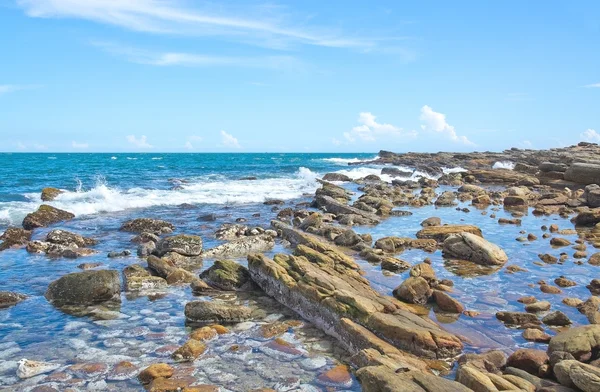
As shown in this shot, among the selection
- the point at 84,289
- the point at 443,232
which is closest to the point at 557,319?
the point at 443,232

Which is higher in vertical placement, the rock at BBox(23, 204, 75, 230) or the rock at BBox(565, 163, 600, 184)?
the rock at BBox(565, 163, 600, 184)

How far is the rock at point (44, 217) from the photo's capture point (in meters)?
21.0

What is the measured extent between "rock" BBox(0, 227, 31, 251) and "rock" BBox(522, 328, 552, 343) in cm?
1655

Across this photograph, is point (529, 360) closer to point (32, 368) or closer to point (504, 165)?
point (32, 368)

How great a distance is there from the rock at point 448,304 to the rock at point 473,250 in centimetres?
466

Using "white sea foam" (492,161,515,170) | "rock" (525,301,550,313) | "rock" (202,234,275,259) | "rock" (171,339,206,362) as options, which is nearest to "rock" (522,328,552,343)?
"rock" (525,301,550,313)

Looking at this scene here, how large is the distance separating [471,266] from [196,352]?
374 inches

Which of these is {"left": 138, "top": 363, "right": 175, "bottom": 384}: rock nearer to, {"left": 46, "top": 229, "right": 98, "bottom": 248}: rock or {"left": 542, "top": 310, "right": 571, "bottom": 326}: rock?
{"left": 542, "top": 310, "right": 571, "bottom": 326}: rock

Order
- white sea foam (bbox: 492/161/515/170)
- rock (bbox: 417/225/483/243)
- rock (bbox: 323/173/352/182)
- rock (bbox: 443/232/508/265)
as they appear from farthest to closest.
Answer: white sea foam (bbox: 492/161/515/170)
rock (bbox: 323/173/352/182)
rock (bbox: 417/225/483/243)
rock (bbox: 443/232/508/265)

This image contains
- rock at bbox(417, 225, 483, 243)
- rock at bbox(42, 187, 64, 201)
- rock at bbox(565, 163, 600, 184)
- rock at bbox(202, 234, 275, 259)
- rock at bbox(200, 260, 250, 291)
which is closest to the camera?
rock at bbox(200, 260, 250, 291)

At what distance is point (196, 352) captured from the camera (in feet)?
27.0

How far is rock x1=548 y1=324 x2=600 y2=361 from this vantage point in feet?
24.7

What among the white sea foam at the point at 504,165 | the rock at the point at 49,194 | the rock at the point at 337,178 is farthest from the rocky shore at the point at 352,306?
the white sea foam at the point at 504,165

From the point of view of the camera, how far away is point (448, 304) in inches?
414
